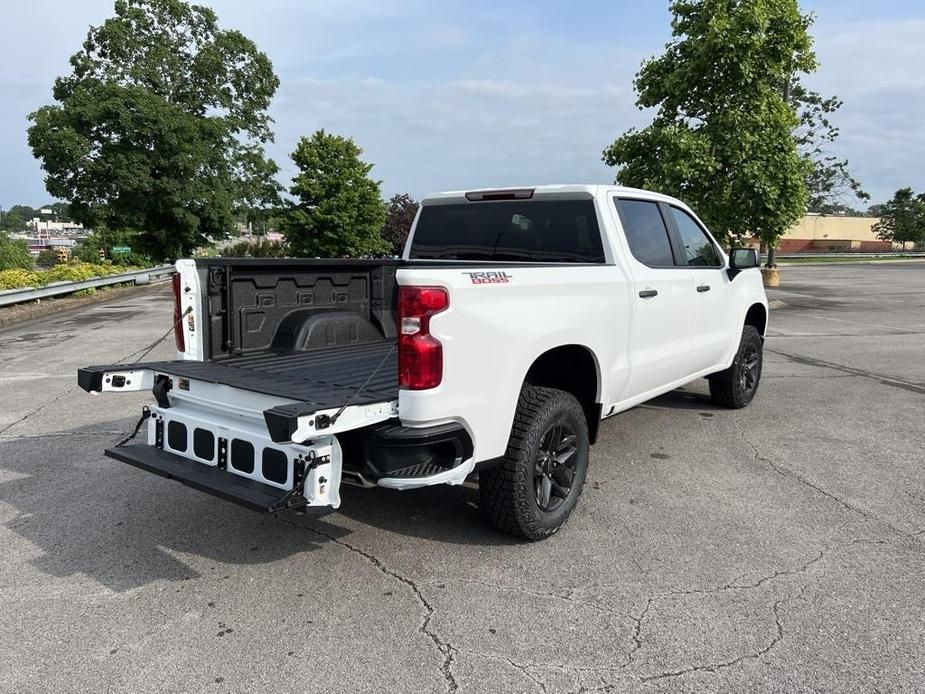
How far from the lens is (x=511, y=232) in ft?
15.5

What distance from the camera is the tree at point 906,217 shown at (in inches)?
2694

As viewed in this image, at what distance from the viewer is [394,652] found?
2729 millimetres

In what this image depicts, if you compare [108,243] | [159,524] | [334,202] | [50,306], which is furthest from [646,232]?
[108,243]

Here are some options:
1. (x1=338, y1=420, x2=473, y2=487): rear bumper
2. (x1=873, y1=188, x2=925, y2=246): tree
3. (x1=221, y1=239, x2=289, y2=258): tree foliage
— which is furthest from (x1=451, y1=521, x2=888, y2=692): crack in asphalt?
(x1=873, y1=188, x2=925, y2=246): tree

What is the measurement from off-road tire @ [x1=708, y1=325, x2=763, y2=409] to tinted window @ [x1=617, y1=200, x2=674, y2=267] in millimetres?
1777

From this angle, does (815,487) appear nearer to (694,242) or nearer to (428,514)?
(694,242)

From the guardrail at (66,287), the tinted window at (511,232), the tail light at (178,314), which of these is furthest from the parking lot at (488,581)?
the guardrail at (66,287)

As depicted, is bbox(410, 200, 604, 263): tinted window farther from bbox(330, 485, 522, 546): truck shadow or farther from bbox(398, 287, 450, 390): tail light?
bbox(398, 287, 450, 390): tail light

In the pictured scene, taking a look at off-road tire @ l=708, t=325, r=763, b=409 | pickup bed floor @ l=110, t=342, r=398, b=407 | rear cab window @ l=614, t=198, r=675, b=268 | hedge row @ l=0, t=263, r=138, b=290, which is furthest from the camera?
hedge row @ l=0, t=263, r=138, b=290

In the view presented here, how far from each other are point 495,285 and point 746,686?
1882mm

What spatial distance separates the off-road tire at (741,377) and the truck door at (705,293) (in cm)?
42

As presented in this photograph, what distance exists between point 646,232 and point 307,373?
2.54 meters

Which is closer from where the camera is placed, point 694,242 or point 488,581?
point 488,581

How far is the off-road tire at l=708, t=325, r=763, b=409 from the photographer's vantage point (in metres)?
6.29
